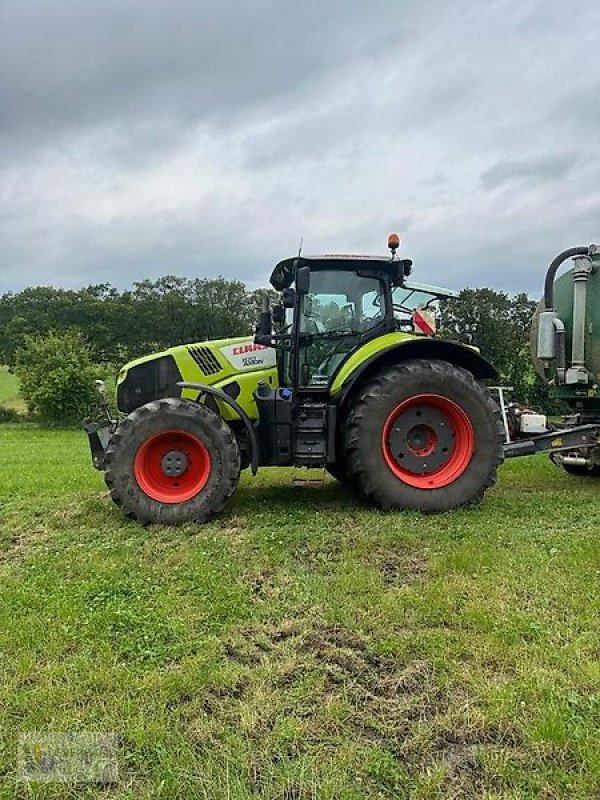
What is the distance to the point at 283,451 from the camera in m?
5.79

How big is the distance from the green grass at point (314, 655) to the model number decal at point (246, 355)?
5.05ft

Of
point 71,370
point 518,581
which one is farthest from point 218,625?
point 71,370

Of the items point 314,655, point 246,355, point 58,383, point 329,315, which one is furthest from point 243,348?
point 58,383

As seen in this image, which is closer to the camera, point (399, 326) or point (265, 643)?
point (265, 643)

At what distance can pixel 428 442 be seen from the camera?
5934 mm

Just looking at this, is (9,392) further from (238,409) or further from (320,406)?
(320,406)

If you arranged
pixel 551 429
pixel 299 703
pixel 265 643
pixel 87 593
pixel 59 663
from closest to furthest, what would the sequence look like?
pixel 299 703, pixel 59 663, pixel 265 643, pixel 87 593, pixel 551 429

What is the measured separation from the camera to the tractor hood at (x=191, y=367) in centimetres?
602

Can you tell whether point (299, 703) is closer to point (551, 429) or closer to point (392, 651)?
point (392, 651)

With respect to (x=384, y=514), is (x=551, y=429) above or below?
above

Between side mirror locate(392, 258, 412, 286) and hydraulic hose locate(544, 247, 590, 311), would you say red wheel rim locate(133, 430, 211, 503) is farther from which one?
hydraulic hose locate(544, 247, 590, 311)

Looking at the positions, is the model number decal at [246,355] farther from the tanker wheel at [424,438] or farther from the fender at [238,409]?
the tanker wheel at [424,438]

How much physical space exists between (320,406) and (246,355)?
2.84 ft

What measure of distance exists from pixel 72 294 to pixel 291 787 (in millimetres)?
36536
